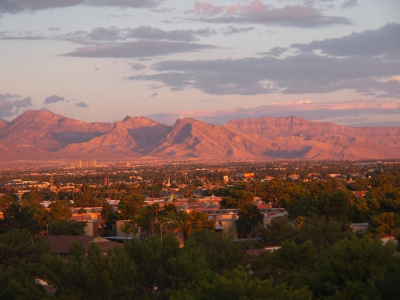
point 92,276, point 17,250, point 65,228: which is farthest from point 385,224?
point 92,276

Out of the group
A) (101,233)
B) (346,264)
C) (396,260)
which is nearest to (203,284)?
(346,264)

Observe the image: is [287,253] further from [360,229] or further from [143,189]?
[143,189]

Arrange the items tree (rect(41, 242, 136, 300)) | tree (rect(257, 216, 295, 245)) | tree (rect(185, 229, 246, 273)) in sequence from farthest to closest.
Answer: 1. tree (rect(257, 216, 295, 245))
2. tree (rect(185, 229, 246, 273))
3. tree (rect(41, 242, 136, 300))

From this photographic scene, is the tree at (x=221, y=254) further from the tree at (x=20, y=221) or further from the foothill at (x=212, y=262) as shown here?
the tree at (x=20, y=221)

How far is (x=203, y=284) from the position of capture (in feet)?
66.5

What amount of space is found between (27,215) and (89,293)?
2295 centimetres

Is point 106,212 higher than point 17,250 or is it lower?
lower

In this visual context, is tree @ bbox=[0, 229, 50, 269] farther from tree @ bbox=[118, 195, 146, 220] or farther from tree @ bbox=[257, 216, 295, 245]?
tree @ bbox=[118, 195, 146, 220]

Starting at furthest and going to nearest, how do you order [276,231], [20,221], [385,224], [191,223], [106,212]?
1. [106,212]
2. [191,223]
3. [20,221]
4. [385,224]
5. [276,231]

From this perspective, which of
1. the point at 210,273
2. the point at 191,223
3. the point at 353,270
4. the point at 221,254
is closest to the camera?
the point at 353,270

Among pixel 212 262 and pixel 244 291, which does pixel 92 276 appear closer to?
pixel 212 262

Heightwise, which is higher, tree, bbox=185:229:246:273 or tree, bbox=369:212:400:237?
tree, bbox=185:229:246:273

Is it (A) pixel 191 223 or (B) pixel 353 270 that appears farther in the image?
(A) pixel 191 223

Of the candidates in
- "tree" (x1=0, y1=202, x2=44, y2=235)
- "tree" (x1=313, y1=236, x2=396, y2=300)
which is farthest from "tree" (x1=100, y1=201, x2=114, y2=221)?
"tree" (x1=313, y1=236, x2=396, y2=300)
